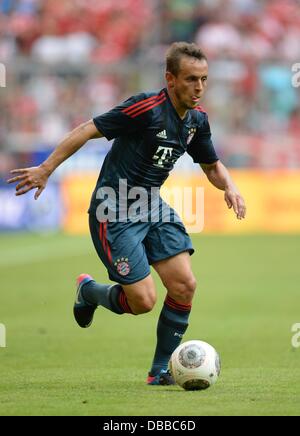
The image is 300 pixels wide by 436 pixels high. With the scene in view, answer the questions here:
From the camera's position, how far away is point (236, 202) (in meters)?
7.74

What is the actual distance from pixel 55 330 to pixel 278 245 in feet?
30.9

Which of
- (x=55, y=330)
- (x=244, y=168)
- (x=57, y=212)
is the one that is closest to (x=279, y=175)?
(x=244, y=168)

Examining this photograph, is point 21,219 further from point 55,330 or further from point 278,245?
point 55,330

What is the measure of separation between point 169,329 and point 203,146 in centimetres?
144

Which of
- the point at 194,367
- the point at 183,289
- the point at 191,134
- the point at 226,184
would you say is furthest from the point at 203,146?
the point at 194,367

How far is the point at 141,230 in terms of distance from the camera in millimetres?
7633

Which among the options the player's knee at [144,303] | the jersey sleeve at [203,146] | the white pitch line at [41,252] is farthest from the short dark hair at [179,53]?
the white pitch line at [41,252]

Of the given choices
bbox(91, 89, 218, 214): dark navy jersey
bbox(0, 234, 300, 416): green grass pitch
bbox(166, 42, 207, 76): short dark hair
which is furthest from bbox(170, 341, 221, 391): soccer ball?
bbox(166, 42, 207, 76): short dark hair

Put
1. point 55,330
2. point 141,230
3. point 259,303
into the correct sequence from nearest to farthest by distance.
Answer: point 141,230 < point 55,330 < point 259,303

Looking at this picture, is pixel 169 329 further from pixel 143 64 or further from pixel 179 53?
pixel 143 64

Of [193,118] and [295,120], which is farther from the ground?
[295,120]

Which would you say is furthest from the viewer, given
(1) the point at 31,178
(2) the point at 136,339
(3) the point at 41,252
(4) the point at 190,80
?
(3) the point at 41,252

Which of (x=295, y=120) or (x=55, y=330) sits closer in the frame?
(x=55, y=330)
